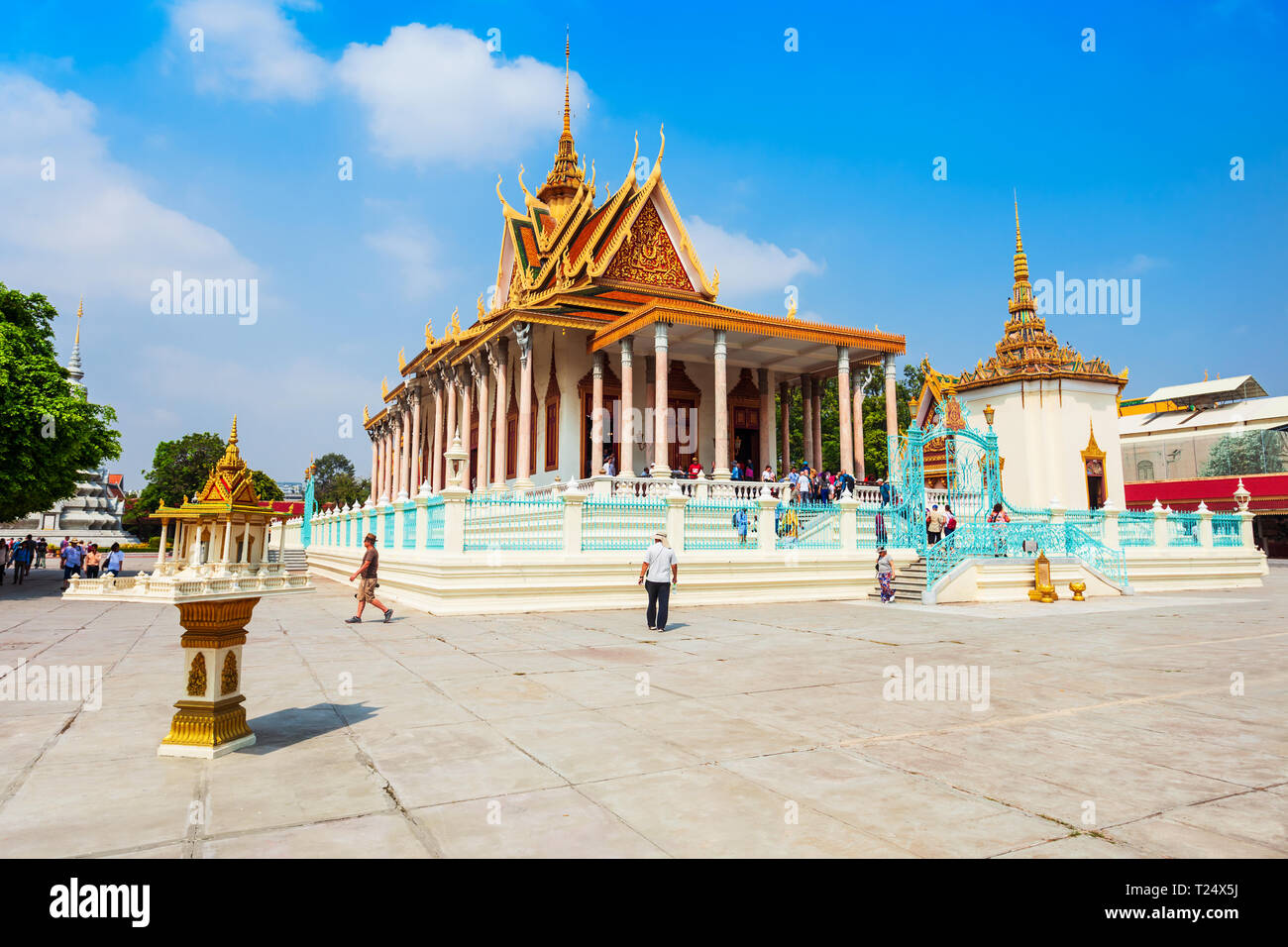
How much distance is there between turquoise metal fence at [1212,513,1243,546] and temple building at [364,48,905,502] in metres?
9.28

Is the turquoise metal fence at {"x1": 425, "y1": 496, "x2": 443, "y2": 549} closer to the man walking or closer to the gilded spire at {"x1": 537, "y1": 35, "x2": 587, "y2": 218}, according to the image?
the man walking

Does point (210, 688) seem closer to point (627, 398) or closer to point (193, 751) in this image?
point (193, 751)

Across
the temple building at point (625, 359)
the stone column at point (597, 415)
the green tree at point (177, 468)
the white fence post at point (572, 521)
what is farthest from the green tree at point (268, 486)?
the white fence post at point (572, 521)

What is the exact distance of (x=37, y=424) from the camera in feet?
58.2

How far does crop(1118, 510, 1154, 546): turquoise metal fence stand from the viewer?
1955cm

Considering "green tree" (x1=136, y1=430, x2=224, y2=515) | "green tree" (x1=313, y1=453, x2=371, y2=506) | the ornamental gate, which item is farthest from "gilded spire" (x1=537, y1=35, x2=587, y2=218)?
"green tree" (x1=313, y1=453, x2=371, y2=506)

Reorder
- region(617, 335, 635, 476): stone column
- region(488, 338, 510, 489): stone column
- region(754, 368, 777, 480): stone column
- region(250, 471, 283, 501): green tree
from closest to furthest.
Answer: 1. region(617, 335, 635, 476): stone column
2. region(488, 338, 510, 489): stone column
3. region(754, 368, 777, 480): stone column
4. region(250, 471, 283, 501): green tree

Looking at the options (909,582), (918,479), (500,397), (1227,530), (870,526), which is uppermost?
(500,397)

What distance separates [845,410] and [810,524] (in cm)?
783

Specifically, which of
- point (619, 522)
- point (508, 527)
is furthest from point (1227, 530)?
point (508, 527)

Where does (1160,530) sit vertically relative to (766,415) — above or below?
below

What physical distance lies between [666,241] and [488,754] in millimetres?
24230

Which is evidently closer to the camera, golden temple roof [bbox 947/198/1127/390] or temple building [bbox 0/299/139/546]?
golden temple roof [bbox 947/198/1127/390]
